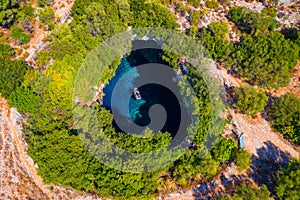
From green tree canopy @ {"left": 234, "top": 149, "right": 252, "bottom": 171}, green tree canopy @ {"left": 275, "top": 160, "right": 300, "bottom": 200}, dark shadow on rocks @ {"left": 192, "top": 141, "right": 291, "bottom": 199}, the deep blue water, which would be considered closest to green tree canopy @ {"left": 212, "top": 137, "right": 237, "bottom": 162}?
green tree canopy @ {"left": 234, "top": 149, "right": 252, "bottom": 171}

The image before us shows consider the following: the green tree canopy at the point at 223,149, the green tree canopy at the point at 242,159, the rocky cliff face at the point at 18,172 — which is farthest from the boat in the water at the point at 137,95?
the green tree canopy at the point at 242,159

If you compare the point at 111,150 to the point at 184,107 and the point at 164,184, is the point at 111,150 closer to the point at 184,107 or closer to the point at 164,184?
the point at 164,184

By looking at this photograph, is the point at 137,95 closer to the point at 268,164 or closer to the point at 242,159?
the point at 242,159

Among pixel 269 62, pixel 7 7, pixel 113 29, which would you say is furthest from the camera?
pixel 7 7

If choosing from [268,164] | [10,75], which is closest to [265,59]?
[268,164]

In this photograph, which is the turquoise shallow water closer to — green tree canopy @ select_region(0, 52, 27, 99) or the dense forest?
the dense forest

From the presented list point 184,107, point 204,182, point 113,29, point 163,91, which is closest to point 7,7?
point 113,29
